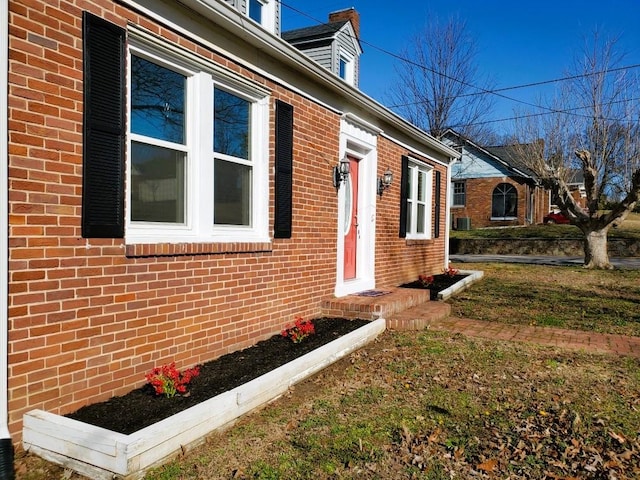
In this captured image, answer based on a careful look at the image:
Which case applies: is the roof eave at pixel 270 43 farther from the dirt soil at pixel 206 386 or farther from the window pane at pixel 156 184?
the dirt soil at pixel 206 386

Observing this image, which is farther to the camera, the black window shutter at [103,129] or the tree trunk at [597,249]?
the tree trunk at [597,249]

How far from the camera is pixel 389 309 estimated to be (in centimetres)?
640

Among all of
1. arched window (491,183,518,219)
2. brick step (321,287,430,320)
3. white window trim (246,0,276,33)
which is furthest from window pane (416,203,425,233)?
arched window (491,183,518,219)

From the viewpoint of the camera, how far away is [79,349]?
3.29 metres

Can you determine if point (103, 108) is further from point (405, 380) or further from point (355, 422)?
point (405, 380)

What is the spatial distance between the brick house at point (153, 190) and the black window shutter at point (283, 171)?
2cm

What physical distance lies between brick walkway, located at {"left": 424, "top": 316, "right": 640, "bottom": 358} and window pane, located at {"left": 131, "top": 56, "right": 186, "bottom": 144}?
4.22 meters

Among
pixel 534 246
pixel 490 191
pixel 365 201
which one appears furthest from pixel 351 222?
pixel 490 191

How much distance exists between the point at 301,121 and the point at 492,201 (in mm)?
26072

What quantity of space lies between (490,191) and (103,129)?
94.5 ft

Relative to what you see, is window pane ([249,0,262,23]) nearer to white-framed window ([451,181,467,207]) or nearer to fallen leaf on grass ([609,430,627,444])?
fallen leaf on grass ([609,430,627,444])

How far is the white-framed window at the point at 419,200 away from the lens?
403 inches

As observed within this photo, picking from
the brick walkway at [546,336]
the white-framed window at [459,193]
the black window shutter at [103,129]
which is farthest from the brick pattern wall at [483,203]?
the black window shutter at [103,129]

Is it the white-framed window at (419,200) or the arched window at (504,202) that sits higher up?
the arched window at (504,202)
